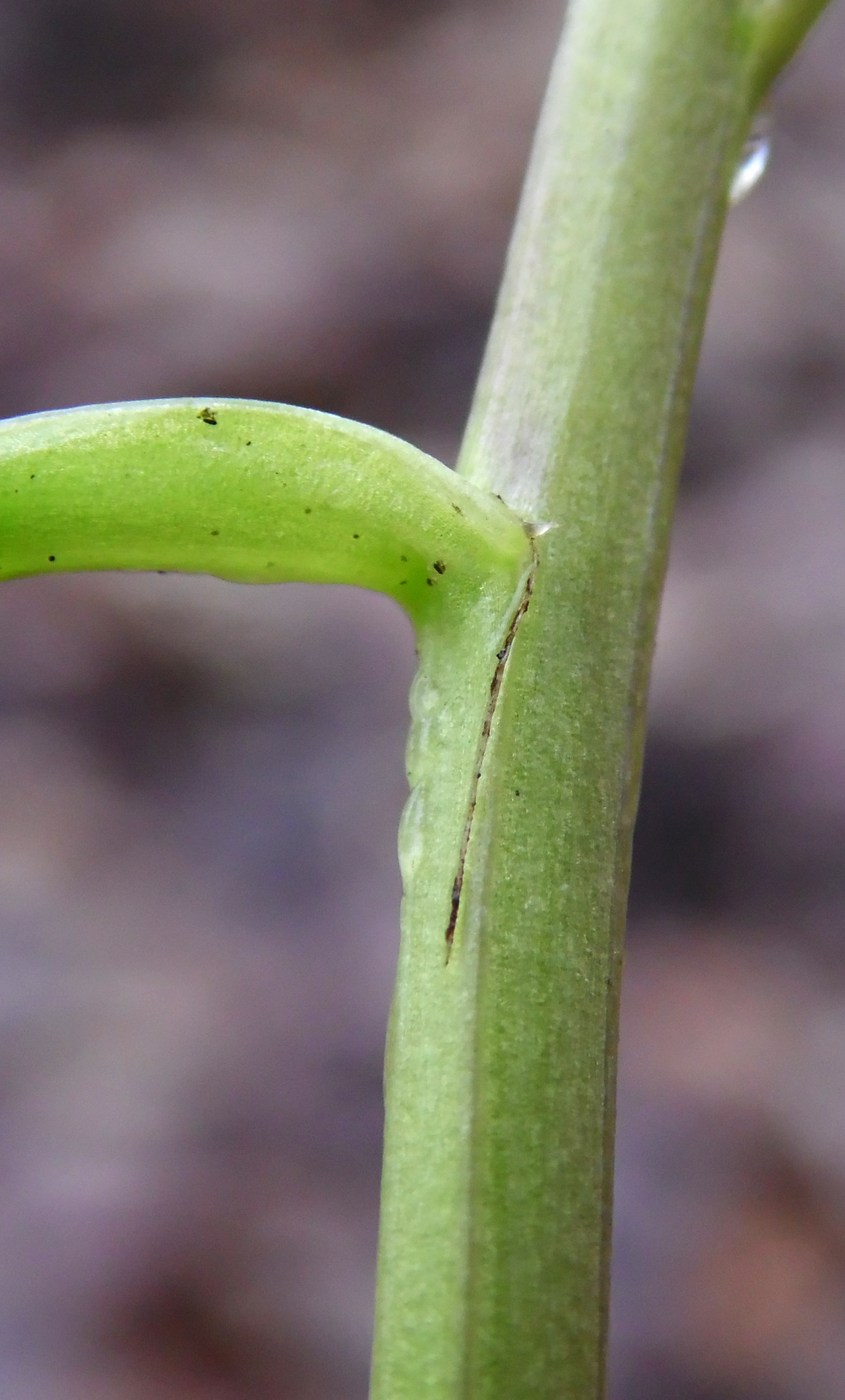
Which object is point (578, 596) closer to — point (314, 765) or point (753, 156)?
point (753, 156)

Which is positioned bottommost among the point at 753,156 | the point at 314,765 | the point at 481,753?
the point at 481,753

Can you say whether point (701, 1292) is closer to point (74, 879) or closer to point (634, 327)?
point (74, 879)

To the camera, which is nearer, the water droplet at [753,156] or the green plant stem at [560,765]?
the green plant stem at [560,765]

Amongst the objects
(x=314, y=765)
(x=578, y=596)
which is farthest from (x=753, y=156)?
(x=314, y=765)

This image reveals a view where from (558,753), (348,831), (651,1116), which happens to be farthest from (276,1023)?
(558,753)

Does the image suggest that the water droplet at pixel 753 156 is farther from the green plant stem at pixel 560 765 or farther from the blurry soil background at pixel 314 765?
the blurry soil background at pixel 314 765

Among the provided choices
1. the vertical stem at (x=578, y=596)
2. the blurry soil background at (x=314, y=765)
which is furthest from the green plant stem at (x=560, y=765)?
the blurry soil background at (x=314, y=765)

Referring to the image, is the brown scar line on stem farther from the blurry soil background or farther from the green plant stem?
the blurry soil background

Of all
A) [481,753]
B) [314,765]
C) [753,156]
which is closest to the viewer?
[481,753]
